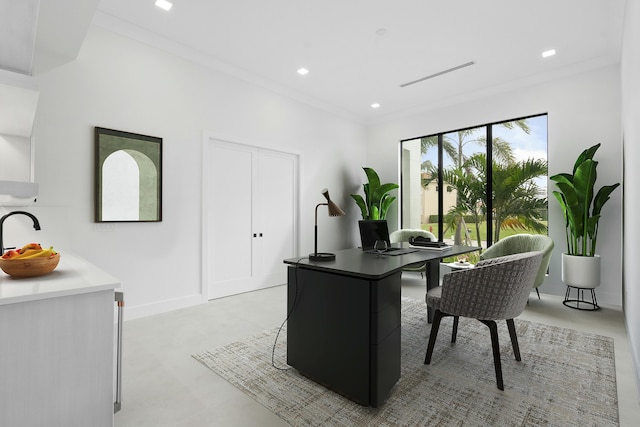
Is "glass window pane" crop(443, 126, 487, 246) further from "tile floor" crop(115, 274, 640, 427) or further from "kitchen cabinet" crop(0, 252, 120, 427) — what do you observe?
"kitchen cabinet" crop(0, 252, 120, 427)

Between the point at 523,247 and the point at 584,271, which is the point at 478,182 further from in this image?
the point at 584,271

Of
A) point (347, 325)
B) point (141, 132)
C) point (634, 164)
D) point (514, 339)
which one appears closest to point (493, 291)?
point (514, 339)

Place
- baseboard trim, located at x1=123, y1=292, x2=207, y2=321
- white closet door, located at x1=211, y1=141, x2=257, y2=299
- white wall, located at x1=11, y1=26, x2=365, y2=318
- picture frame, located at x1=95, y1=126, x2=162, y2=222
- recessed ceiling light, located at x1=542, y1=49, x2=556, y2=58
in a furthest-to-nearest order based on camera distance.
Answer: white closet door, located at x1=211, y1=141, x2=257, y2=299, recessed ceiling light, located at x1=542, y1=49, x2=556, y2=58, baseboard trim, located at x1=123, y1=292, x2=207, y2=321, picture frame, located at x1=95, y1=126, x2=162, y2=222, white wall, located at x1=11, y1=26, x2=365, y2=318

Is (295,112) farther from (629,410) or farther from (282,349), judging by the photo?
(629,410)

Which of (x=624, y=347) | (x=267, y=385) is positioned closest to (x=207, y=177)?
(x=267, y=385)

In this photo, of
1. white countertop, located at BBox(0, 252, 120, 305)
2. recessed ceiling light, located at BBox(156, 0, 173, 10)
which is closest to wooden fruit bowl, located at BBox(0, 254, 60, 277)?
white countertop, located at BBox(0, 252, 120, 305)

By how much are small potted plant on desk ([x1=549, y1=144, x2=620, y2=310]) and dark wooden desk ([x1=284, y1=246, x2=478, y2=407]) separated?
2.87 metres

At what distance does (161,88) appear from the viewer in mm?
3615

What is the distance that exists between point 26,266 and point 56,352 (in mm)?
460

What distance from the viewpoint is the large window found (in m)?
4.69

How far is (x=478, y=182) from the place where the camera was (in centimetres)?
521

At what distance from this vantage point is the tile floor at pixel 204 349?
5.79 ft

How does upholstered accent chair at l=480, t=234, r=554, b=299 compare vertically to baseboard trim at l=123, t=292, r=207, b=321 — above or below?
above

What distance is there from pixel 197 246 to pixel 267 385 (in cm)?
234
